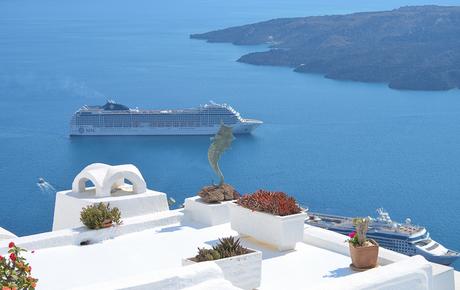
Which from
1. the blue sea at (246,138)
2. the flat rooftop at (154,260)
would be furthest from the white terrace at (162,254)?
the blue sea at (246,138)

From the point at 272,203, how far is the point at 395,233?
31.9m

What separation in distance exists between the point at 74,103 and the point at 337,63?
43.3m

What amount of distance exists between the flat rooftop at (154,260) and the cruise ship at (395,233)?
28.9 m

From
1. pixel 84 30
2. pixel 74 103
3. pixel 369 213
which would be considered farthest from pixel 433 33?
pixel 369 213

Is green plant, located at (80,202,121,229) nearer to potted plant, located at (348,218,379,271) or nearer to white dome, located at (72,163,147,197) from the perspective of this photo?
white dome, located at (72,163,147,197)

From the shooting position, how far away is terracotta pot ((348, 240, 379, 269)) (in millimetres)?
8766

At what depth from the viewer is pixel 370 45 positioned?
134 meters

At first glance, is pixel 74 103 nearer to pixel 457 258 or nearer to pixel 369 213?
pixel 369 213

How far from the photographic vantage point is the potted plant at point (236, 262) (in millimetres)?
8328

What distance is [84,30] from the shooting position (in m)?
162

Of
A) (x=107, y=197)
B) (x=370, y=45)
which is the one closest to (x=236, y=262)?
(x=107, y=197)

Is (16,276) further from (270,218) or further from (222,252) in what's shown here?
(270,218)

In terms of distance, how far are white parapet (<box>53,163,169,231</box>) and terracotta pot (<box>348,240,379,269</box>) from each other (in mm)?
3562

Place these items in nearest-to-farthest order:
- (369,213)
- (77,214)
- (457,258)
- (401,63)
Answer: (77,214)
(457,258)
(369,213)
(401,63)
